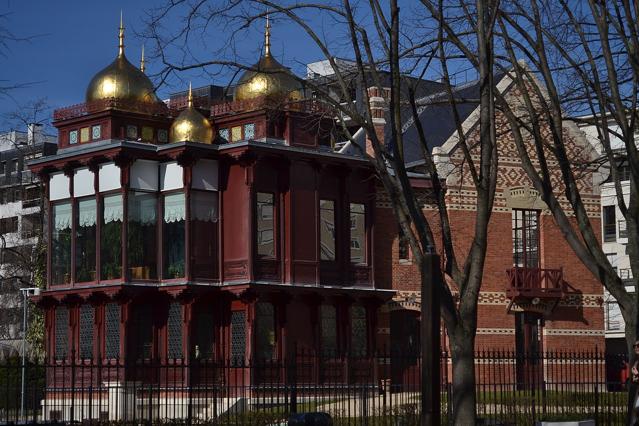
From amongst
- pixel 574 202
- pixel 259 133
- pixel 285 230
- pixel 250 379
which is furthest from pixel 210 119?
pixel 574 202

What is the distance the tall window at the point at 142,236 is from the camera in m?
39.6

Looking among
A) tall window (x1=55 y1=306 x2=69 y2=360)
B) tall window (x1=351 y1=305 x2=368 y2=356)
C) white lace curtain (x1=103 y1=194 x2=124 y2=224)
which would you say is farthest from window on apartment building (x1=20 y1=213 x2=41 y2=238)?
tall window (x1=351 y1=305 x2=368 y2=356)

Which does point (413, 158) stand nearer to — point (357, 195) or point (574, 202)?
point (357, 195)

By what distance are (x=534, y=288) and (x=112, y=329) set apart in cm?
1459

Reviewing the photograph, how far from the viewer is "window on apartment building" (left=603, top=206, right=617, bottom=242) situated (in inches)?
2598

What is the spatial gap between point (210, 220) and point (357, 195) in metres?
5.25

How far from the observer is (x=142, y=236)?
131ft

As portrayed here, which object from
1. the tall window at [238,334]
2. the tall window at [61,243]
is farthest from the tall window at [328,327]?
the tall window at [61,243]

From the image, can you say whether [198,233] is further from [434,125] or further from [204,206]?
[434,125]

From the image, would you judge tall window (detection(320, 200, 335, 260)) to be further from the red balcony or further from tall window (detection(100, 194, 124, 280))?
the red balcony

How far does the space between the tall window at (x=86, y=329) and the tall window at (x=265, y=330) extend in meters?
5.21

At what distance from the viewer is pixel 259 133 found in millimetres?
41188

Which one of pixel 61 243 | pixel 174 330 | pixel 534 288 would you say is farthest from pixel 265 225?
pixel 534 288

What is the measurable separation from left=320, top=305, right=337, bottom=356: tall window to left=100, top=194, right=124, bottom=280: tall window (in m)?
6.72
